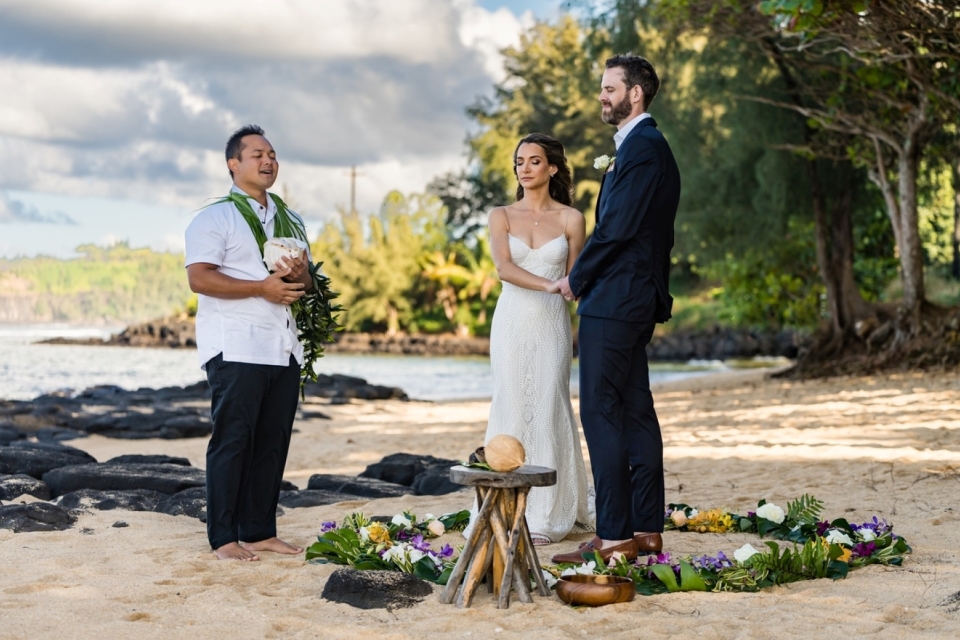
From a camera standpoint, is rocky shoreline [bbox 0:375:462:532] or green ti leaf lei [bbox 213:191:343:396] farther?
rocky shoreline [bbox 0:375:462:532]

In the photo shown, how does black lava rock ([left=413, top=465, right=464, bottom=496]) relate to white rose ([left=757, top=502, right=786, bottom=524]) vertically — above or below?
below

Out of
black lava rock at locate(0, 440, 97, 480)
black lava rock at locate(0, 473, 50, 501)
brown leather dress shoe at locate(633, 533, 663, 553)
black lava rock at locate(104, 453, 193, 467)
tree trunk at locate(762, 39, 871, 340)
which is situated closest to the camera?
brown leather dress shoe at locate(633, 533, 663, 553)

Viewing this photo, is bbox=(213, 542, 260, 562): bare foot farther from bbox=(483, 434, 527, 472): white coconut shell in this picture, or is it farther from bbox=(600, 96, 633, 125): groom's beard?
bbox=(600, 96, 633, 125): groom's beard

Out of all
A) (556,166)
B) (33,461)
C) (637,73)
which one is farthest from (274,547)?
(33,461)

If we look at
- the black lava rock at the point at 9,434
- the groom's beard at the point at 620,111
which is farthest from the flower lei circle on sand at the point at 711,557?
the black lava rock at the point at 9,434

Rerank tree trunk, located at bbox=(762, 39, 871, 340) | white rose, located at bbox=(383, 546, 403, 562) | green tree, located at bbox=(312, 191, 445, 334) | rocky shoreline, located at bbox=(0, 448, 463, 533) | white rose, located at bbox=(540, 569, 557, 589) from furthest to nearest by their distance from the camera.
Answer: green tree, located at bbox=(312, 191, 445, 334) → tree trunk, located at bbox=(762, 39, 871, 340) → rocky shoreline, located at bbox=(0, 448, 463, 533) → white rose, located at bbox=(383, 546, 403, 562) → white rose, located at bbox=(540, 569, 557, 589)

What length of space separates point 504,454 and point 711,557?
1158 mm

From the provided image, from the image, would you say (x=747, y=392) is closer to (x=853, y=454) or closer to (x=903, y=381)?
(x=903, y=381)

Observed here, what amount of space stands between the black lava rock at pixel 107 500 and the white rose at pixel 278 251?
2.26m

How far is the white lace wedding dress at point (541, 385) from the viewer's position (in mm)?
5516

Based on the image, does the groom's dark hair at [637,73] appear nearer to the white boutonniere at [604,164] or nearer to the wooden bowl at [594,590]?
the white boutonniere at [604,164]

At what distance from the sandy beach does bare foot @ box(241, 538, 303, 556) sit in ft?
0.26

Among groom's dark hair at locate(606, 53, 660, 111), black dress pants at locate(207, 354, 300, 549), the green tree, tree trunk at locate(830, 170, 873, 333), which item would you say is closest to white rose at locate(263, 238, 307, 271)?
black dress pants at locate(207, 354, 300, 549)

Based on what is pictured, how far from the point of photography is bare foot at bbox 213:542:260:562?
4.88 meters
